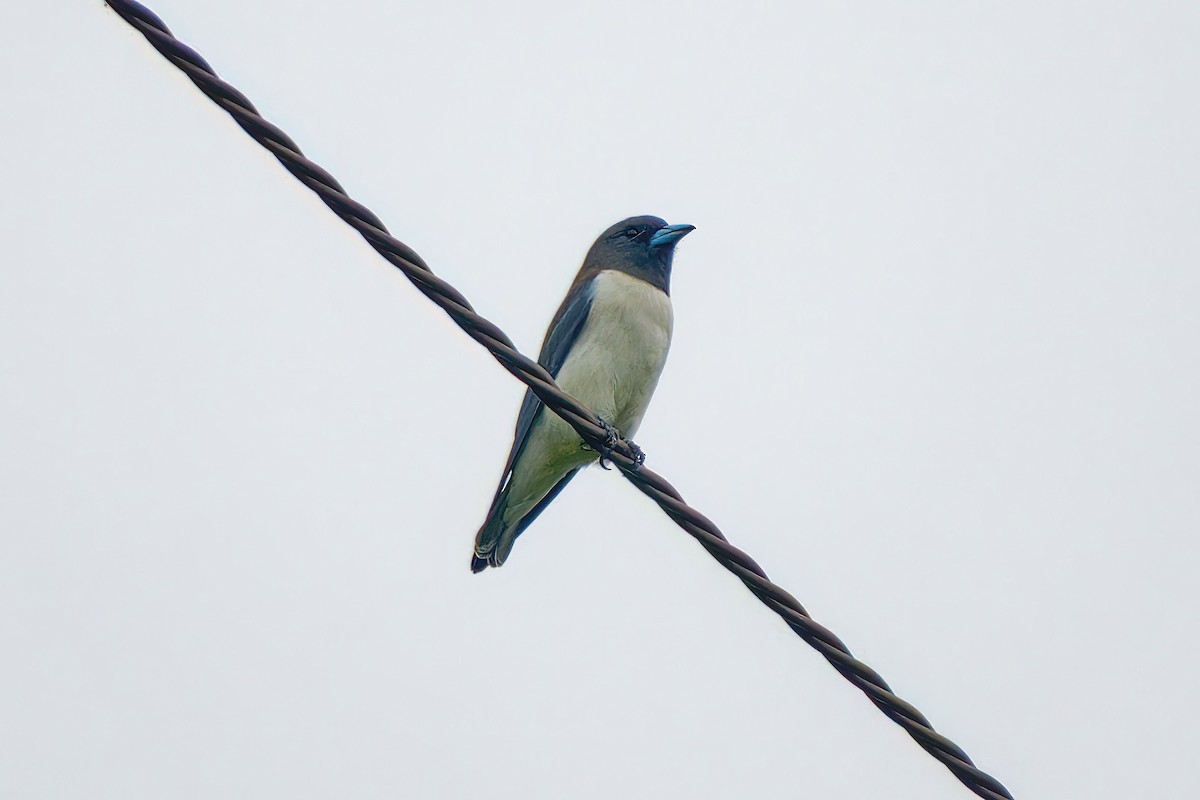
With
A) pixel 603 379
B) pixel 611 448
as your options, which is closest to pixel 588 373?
pixel 603 379

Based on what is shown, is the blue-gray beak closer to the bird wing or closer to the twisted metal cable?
the bird wing

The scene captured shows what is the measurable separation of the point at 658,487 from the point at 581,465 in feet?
8.78

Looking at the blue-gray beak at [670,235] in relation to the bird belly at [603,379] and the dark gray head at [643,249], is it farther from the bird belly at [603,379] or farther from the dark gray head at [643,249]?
the bird belly at [603,379]

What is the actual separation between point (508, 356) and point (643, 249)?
11.8 ft

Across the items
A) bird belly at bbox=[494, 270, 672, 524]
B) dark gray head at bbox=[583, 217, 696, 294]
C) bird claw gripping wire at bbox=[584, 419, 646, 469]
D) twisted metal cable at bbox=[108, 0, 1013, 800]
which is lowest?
twisted metal cable at bbox=[108, 0, 1013, 800]

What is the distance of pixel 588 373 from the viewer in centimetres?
588

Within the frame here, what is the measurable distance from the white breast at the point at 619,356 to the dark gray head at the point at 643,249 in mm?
381

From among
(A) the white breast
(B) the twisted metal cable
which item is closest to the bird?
(A) the white breast

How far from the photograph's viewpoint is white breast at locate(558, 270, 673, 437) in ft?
19.2

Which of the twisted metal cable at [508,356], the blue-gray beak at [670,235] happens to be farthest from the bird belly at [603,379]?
the twisted metal cable at [508,356]

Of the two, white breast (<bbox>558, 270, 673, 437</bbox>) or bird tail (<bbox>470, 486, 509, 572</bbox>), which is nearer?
white breast (<bbox>558, 270, 673, 437</bbox>)

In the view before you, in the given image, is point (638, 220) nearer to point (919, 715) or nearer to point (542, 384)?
point (542, 384)

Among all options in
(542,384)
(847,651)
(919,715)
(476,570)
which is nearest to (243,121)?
(542,384)

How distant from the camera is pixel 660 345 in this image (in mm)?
6074
